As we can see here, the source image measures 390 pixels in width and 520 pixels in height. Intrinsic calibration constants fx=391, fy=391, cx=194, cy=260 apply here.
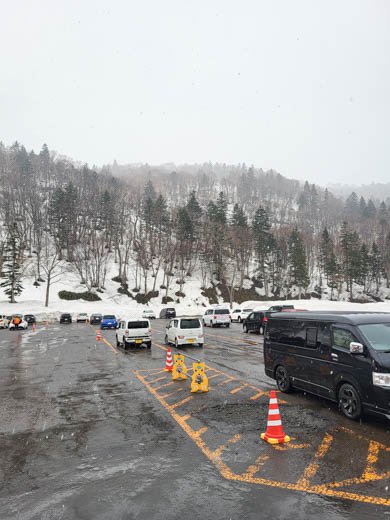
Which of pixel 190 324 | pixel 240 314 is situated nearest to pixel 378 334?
pixel 190 324

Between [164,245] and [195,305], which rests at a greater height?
[164,245]

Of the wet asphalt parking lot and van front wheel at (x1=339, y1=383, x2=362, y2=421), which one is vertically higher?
van front wheel at (x1=339, y1=383, x2=362, y2=421)

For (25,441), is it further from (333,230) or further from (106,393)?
(333,230)

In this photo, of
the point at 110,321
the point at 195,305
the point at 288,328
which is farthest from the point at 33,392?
the point at 195,305

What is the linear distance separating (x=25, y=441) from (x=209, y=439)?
11.4 feet

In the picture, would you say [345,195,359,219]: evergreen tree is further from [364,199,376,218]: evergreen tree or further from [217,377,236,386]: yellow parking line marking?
[217,377,236,386]: yellow parking line marking

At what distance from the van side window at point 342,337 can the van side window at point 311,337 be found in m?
0.69

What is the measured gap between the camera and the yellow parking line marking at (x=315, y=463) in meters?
5.49

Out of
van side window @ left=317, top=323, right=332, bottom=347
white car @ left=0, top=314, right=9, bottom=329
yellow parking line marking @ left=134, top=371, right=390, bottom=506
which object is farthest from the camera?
white car @ left=0, top=314, right=9, bottom=329

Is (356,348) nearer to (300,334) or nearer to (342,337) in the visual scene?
(342,337)

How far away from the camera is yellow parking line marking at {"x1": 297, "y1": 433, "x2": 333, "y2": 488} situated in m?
5.49

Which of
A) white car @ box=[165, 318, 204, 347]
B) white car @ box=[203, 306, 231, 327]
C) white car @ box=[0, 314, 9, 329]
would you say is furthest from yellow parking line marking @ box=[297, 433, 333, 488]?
white car @ box=[0, 314, 9, 329]

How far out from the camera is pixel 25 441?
7359 millimetres

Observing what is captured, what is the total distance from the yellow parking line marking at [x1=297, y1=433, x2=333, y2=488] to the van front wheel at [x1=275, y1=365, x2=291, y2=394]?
128 inches
